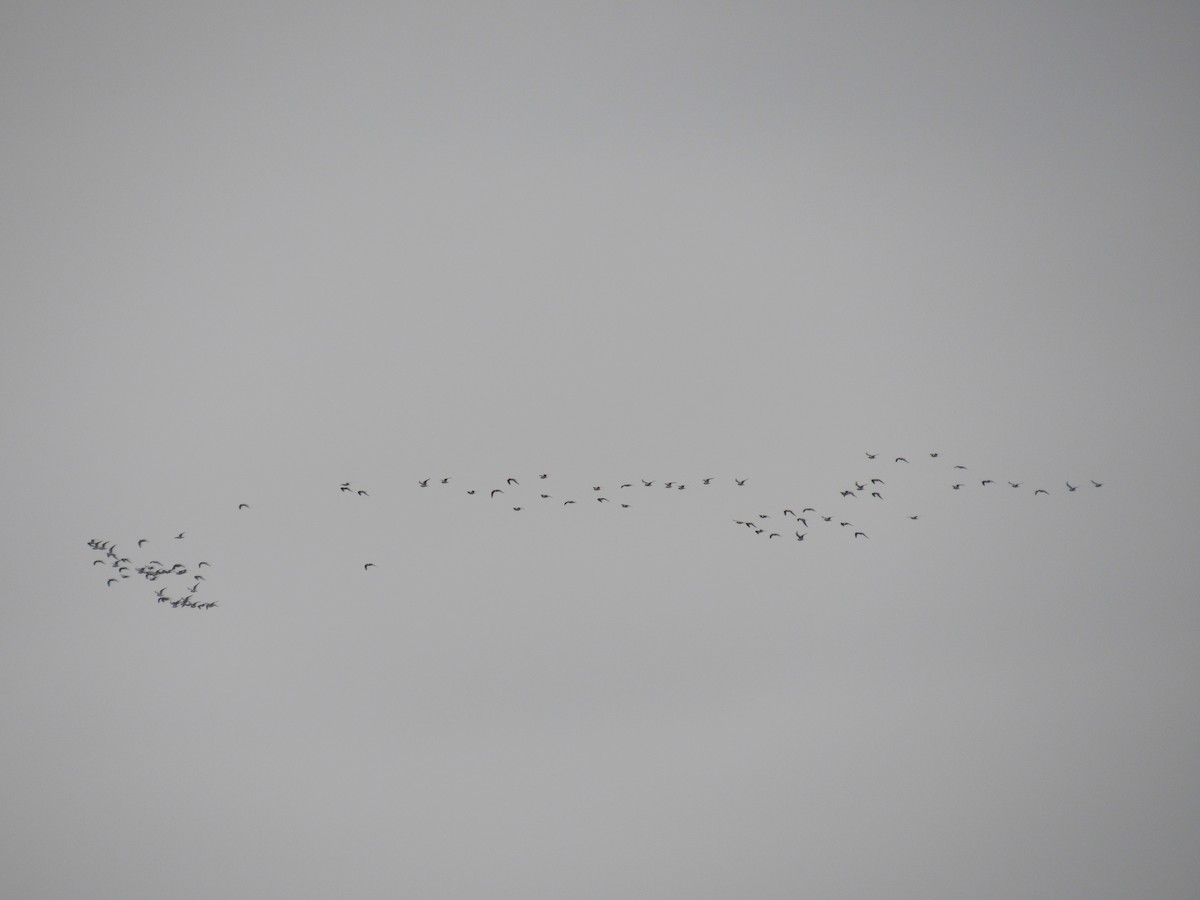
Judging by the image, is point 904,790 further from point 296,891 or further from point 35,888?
point 35,888

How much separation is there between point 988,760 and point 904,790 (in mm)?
8527

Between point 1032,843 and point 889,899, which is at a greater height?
point 1032,843

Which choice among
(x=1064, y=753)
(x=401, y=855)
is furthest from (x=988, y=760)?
(x=401, y=855)

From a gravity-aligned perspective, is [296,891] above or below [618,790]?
below

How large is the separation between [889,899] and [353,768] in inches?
2140

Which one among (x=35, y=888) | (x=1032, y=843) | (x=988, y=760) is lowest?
(x=35, y=888)

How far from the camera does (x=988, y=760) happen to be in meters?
72.5

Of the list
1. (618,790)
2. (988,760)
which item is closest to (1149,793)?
(988,760)

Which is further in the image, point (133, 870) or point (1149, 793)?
point (1149, 793)

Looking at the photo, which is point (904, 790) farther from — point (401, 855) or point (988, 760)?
point (401, 855)

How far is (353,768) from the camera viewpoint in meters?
67.3

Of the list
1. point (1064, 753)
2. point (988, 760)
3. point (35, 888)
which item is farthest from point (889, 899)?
point (35, 888)

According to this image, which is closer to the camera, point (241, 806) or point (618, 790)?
point (241, 806)

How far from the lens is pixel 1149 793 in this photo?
241 feet
